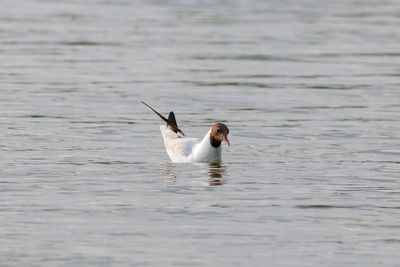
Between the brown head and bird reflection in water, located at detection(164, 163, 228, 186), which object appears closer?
bird reflection in water, located at detection(164, 163, 228, 186)

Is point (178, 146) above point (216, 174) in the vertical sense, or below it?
above

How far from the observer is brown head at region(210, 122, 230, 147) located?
585 inches

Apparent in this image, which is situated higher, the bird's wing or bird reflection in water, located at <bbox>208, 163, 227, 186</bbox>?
the bird's wing

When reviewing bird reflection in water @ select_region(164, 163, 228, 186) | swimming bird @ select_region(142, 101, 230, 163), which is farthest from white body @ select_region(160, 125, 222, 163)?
bird reflection in water @ select_region(164, 163, 228, 186)

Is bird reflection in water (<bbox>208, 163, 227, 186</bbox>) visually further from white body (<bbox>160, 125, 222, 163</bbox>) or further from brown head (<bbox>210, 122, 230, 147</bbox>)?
brown head (<bbox>210, 122, 230, 147</bbox>)

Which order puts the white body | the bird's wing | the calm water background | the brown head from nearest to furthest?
the calm water background, the brown head, the white body, the bird's wing

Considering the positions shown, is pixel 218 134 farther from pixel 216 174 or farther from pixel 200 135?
pixel 200 135

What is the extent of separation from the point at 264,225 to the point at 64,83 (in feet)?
37.4

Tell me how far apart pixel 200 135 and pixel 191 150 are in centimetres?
196

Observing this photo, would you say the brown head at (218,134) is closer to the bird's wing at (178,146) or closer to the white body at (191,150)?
the white body at (191,150)

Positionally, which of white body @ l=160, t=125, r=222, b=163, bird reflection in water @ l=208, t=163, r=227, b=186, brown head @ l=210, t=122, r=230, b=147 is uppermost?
brown head @ l=210, t=122, r=230, b=147

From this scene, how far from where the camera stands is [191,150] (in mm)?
Answer: 15445

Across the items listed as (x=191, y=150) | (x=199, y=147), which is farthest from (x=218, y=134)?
(x=191, y=150)

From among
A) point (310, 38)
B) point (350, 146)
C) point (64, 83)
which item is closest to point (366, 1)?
point (310, 38)
